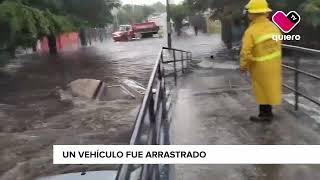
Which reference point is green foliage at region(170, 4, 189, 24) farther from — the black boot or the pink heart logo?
the black boot

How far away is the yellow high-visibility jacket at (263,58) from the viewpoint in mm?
6387

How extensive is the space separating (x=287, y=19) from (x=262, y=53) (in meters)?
20.1

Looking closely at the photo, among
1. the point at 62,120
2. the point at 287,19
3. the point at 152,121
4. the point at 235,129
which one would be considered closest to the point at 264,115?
the point at 235,129

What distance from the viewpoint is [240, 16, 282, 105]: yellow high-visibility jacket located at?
639cm

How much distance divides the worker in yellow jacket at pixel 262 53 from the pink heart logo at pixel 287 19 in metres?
17.1

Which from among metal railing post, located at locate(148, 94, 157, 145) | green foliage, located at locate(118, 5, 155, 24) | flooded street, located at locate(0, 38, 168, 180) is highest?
green foliage, located at locate(118, 5, 155, 24)

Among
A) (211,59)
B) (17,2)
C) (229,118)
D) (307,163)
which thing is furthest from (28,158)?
(211,59)

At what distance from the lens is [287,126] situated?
21.9ft

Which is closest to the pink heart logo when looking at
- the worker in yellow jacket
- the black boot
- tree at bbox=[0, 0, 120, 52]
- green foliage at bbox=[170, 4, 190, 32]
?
tree at bbox=[0, 0, 120, 52]

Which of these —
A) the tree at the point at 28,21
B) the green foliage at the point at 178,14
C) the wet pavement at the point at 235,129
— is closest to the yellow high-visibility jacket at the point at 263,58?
the wet pavement at the point at 235,129

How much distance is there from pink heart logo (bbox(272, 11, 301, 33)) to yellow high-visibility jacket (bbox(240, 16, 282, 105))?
673 inches

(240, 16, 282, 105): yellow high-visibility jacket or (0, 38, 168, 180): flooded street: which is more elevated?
(240, 16, 282, 105): yellow high-visibility jacket

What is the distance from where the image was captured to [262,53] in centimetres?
646

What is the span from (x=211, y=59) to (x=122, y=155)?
22.7 metres
